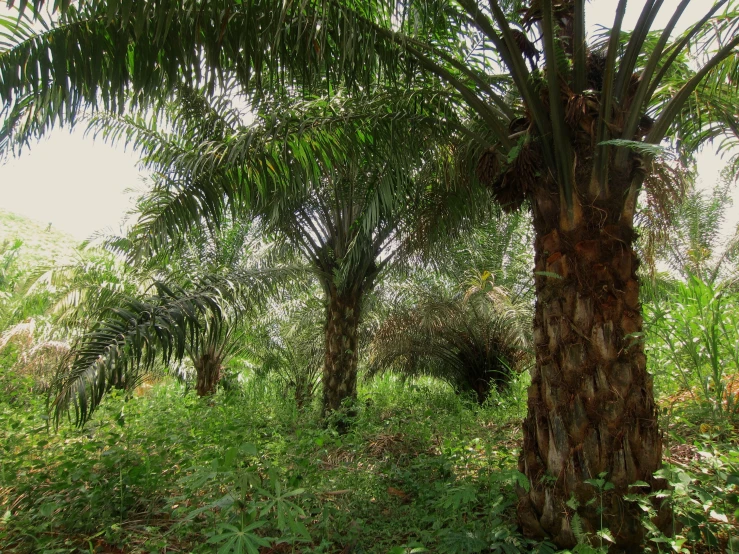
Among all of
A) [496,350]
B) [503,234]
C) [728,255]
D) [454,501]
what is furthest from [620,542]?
[728,255]

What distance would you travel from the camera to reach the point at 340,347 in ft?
22.9

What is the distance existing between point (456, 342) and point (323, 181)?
14.3 feet

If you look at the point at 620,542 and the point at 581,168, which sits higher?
the point at 581,168

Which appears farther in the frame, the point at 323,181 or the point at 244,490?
the point at 323,181

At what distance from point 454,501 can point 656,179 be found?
2.79 m

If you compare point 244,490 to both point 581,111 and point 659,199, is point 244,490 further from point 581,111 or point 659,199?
point 659,199

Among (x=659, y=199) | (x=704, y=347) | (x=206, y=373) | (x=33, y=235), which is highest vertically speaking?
(x=33, y=235)

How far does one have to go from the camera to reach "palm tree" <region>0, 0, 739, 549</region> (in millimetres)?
2721

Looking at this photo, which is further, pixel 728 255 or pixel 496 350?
pixel 728 255

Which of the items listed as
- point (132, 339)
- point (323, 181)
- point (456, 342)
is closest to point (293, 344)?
point (456, 342)

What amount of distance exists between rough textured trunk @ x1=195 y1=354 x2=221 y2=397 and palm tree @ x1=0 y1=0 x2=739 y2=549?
25.1ft

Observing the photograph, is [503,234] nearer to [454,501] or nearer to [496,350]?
[496,350]

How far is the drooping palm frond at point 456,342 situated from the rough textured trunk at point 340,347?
2.02 meters

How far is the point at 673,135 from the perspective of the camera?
4.59m
